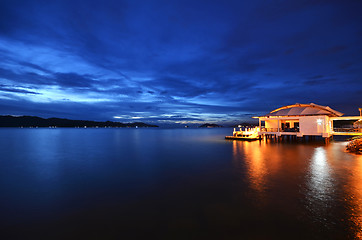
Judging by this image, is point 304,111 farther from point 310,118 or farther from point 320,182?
point 320,182

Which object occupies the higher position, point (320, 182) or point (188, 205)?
point (320, 182)

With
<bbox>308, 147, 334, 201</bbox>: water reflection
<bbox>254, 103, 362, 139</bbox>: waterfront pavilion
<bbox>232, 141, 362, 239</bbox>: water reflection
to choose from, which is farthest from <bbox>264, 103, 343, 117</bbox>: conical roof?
<bbox>308, 147, 334, 201</bbox>: water reflection

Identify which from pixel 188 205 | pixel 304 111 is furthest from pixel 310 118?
pixel 188 205

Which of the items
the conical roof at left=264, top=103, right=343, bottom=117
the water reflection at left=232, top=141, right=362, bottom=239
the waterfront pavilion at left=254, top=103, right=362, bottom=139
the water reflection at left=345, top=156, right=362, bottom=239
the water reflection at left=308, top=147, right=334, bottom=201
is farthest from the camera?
the conical roof at left=264, top=103, right=343, bottom=117

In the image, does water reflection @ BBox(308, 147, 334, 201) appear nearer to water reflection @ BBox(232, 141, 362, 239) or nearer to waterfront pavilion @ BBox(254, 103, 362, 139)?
water reflection @ BBox(232, 141, 362, 239)

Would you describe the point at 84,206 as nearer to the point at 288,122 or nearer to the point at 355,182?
the point at 355,182

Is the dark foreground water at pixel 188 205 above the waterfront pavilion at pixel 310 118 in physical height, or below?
below

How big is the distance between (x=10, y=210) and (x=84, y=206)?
2818 mm

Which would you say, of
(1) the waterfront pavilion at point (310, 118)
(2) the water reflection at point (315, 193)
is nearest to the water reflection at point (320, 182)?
(2) the water reflection at point (315, 193)

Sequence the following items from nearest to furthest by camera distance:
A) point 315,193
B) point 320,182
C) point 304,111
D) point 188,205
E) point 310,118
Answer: point 188,205, point 315,193, point 320,182, point 310,118, point 304,111

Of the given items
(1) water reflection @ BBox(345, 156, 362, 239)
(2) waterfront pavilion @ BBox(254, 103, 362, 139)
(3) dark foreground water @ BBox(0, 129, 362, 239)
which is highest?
(2) waterfront pavilion @ BBox(254, 103, 362, 139)

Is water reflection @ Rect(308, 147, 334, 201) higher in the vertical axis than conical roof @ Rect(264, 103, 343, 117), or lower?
lower

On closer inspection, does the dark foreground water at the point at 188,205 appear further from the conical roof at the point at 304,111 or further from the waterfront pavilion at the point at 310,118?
the conical roof at the point at 304,111

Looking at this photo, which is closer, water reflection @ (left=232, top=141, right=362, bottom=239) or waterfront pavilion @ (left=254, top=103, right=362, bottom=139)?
water reflection @ (left=232, top=141, right=362, bottom=239)
